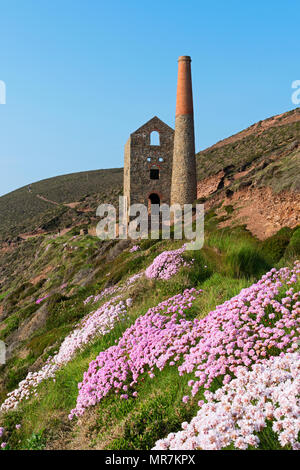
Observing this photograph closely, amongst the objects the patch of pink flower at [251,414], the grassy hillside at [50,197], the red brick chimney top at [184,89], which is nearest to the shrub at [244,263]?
the patch of pink flower at [251,414]

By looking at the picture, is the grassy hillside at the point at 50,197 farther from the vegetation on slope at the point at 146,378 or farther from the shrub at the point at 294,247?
the shrub at the point at 294,247

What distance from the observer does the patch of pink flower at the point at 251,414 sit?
2.99 metres

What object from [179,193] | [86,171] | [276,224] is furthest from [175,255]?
[86,171]

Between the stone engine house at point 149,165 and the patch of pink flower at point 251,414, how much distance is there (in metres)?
26.7

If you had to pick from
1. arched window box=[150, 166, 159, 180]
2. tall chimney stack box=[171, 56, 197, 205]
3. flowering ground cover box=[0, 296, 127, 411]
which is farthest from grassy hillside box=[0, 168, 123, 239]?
flowering ground cover box=[0, 296, 127, 411]

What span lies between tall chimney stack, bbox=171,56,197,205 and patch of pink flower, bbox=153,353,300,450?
26.2m

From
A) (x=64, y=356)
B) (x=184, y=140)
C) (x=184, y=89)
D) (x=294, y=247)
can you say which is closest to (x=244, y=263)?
(x=294, y=247)

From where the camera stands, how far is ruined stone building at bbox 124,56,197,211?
29.3 metres

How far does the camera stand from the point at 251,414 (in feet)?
10.4

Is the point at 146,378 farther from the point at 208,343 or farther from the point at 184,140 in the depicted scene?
the point at 184,140

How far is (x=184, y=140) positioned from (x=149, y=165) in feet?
11.3

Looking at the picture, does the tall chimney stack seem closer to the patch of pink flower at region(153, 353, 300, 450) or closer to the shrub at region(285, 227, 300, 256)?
the shrub at region(285, 227, 300, 256)

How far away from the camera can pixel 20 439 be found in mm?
6164
